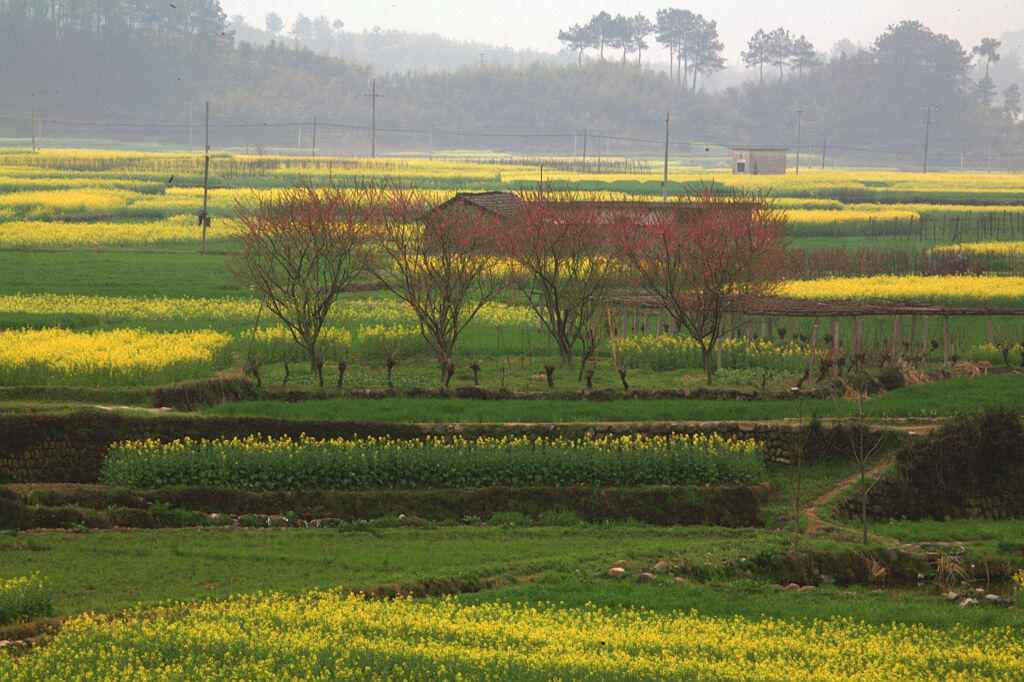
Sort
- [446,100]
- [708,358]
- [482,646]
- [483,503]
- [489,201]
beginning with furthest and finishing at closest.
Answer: [446,100] < [489,201] < [708,358] < [483,503] < [482,646]

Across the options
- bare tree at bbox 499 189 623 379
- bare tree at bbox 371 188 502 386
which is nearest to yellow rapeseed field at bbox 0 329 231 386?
bare tree at bbox 371 188 502 386

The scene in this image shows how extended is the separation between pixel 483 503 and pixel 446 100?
14640 cm

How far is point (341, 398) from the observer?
23297 millimetres

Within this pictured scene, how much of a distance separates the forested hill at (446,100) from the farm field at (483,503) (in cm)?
10813

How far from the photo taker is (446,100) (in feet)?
527

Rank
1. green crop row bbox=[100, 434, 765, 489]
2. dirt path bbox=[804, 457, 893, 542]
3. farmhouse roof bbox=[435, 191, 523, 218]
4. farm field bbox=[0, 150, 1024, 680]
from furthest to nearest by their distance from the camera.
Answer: farmhouse roof bbox=[435, 191, 523, 218] < green crop row bbox=[100, 434, 765, 489] < dirt path bbox=[804, 457, 893, 542] < farm field bbox=[0, 150, 1024, 680]

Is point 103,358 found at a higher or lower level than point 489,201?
lower

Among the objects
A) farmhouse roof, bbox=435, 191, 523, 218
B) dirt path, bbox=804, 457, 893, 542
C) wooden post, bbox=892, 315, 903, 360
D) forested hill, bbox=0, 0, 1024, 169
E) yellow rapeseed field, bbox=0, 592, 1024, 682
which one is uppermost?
forested hill, bbox=0, 0, 1024, 169

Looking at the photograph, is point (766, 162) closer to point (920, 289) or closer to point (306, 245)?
point (920, 289)

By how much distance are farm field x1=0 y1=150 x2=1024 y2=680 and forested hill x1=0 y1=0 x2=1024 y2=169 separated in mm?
108126

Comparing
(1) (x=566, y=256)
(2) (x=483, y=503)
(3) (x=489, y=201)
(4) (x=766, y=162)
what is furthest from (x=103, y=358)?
(4) (x=766, y=162)

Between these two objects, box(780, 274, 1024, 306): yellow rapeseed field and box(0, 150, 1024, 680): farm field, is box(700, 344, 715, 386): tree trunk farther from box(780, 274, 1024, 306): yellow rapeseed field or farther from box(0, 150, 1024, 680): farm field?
box(780, 274, 1024, 306): yellow rapeseed field

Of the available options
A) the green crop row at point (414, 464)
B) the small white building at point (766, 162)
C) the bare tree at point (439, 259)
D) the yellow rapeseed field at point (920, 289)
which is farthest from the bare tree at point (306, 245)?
the small white building at point (766, 162)

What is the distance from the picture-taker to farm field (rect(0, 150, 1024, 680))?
469 inches
